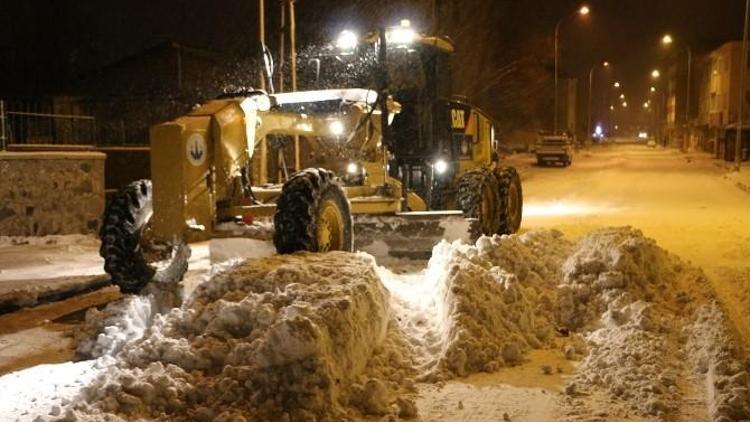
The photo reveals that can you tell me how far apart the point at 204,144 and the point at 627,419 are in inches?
181

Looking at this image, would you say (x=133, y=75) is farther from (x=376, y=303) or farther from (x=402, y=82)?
(x=376, y=303)

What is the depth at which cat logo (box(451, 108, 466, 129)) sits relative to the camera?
1323 centimetres

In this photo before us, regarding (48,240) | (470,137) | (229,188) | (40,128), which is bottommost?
(48,240)

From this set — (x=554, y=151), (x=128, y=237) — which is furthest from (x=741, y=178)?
(x=128, y=237)

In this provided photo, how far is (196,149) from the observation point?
7855 mm

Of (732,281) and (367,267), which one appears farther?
(732,281)

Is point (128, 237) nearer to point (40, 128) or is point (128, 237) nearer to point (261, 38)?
point (261, 38)

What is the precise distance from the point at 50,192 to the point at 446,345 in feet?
32.9

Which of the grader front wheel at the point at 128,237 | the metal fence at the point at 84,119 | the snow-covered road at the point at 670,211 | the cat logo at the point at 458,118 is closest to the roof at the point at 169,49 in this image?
the metal fence at the point at 84,119

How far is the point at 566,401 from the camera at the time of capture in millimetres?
5887

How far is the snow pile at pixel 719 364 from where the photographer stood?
5.40 metres

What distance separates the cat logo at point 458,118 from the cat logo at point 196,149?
599 cm

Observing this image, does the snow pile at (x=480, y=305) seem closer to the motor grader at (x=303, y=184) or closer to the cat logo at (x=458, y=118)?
the motor grader at (x=303, y=184)

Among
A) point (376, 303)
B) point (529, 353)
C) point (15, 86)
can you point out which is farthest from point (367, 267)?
point (15, 86)
